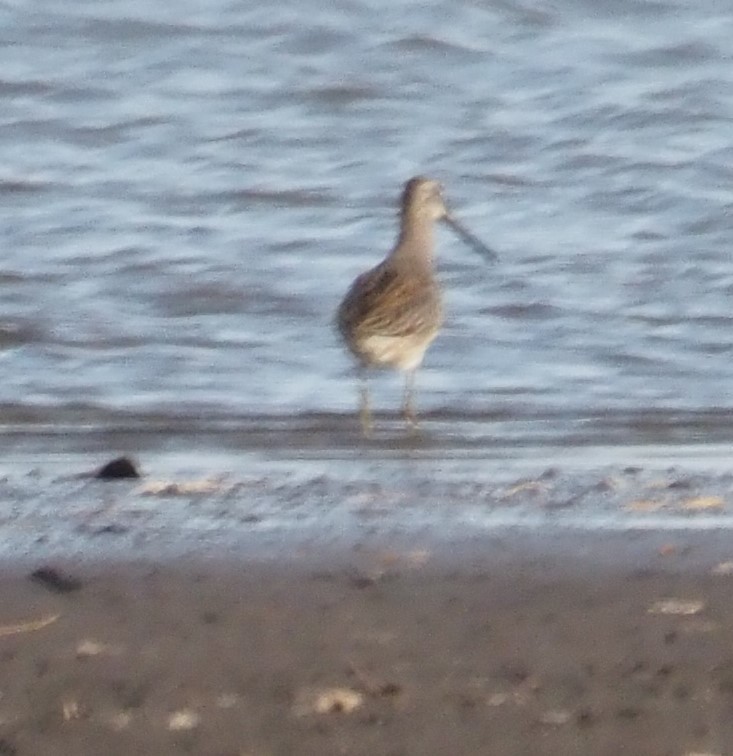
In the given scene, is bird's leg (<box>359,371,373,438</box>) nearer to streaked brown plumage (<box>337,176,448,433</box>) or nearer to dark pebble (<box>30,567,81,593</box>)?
streaked brown plumage (<box>337,176,448,433</box>)

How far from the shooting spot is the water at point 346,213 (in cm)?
841

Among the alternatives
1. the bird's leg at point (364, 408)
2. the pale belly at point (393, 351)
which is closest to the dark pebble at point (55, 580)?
the bird's leg at point (364, 408)

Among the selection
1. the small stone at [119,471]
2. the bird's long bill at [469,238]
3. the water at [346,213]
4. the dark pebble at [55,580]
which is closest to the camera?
the dark pebble at [55,580]

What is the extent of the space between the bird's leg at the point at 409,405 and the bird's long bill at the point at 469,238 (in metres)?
1.43

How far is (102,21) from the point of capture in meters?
14.7

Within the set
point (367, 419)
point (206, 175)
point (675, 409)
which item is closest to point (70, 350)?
point (367, 419)

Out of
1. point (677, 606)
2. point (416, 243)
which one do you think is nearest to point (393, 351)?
point (416, 243)

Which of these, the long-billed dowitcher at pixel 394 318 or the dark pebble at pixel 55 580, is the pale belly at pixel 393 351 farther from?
the dark pebble at pixel 55 580

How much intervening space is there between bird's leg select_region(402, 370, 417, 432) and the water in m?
0.07

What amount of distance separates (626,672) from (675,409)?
3670mm

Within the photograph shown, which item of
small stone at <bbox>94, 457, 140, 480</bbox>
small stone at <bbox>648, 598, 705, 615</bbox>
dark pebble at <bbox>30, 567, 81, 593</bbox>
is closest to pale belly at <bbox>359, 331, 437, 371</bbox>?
small stone at <bbox>94, 457, 140, 480</bbox>

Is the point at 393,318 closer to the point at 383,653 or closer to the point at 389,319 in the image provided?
the point at 389,319

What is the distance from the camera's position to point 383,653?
4.84 meters

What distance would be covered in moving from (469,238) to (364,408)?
233cm
